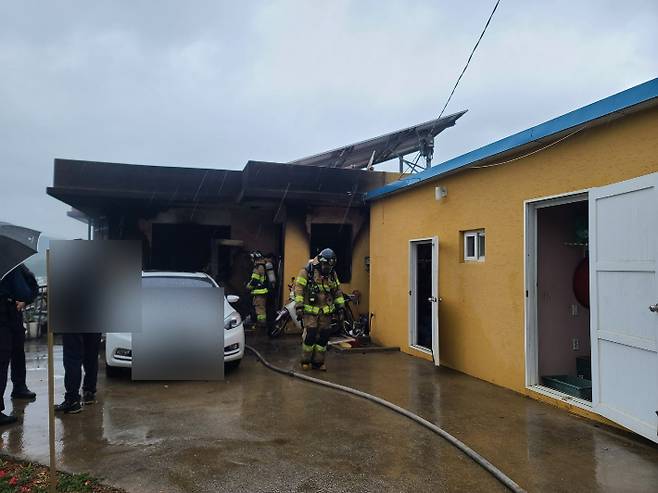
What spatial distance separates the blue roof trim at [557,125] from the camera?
13.6 feet

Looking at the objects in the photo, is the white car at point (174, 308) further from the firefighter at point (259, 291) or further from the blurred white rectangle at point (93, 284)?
the firefighter at point (259, 291)

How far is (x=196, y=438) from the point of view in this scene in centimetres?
439

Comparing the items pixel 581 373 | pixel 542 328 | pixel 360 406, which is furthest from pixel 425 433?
pixel 581 373

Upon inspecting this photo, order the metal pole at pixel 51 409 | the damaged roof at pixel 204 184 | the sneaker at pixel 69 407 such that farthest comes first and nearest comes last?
the damaged roof at pixel 204 184 → the sneaker at pixel 69 407 → the metal pole at pixel 51 409

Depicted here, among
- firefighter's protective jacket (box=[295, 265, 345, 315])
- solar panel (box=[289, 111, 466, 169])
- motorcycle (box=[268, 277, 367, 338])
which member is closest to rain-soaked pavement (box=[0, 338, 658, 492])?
firefighter's protective jacket (box=[295, 265, 345, 315])

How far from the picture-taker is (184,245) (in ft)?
38.4

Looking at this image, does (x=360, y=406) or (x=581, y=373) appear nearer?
(x=360, y=406)

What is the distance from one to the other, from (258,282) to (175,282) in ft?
11.6

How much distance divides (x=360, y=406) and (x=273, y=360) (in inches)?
106

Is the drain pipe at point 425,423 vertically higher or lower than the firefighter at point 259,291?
lower

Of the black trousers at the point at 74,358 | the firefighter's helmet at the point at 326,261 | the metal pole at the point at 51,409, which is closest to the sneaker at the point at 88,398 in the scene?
the black trousers at the point at 74,358

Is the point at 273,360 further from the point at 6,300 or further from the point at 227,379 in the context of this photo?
the point at 6,300

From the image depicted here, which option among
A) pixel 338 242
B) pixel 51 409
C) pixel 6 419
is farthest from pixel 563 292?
pixel 6 419

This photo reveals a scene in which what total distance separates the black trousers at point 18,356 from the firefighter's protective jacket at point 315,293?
342 cm
